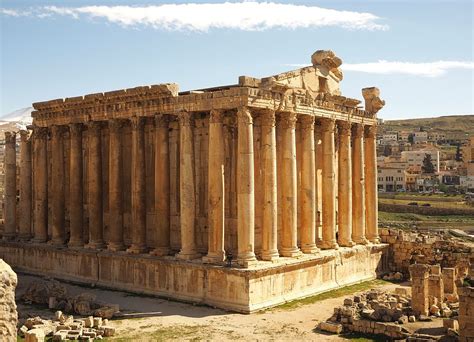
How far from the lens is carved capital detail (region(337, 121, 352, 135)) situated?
2778 centimetres

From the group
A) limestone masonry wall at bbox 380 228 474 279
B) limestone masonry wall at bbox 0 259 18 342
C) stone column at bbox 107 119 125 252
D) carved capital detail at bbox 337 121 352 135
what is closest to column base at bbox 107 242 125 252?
stone column at bbox 107 119 125 252

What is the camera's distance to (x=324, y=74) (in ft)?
89.6

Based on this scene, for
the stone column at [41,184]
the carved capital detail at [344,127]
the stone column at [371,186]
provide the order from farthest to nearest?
the stone column at [41,184] → the stone column at [371,186] → the carved capital detail at [344,127]

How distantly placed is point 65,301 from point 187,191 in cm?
641

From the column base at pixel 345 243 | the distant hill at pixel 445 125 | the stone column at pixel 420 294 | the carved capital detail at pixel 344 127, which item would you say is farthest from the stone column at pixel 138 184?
the distant hill at pixel 445 125

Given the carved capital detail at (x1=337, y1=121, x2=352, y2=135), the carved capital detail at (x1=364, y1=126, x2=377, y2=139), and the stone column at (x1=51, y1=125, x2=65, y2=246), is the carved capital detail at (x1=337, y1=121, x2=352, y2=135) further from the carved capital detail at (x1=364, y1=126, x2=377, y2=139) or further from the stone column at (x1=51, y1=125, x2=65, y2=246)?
the stone column at (x1=51, y1=125, x2=65, y2=246)

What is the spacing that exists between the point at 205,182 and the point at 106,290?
6669 millimetres

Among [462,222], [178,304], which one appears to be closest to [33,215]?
[178,304]

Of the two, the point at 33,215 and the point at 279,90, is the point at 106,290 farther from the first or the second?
the point at 279,90

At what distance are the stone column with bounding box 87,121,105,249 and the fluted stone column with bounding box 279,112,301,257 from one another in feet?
31.2

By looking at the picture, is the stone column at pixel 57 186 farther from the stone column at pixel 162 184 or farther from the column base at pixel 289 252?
the column base at pixel 289 252

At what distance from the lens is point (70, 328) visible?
18047 mm

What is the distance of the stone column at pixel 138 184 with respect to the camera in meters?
25.4

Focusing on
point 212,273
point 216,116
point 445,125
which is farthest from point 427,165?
point 212,273
